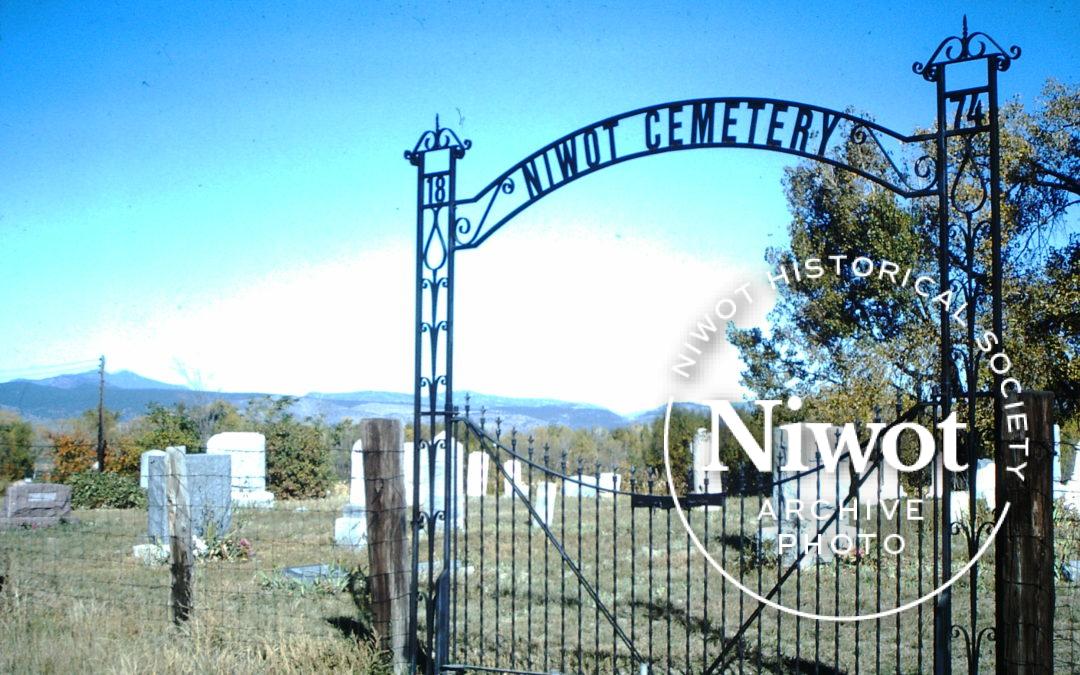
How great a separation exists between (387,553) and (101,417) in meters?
23.2

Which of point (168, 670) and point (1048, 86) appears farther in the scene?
point (1048, 86)

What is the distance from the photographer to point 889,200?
16016 millimetres

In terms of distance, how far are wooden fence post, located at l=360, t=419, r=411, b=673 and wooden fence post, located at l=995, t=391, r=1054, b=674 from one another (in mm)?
3260

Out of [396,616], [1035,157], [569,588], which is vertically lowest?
[569,588]

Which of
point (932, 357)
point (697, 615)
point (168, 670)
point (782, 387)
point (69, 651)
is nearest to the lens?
point (168, 670)

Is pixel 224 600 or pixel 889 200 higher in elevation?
pixel 889 200

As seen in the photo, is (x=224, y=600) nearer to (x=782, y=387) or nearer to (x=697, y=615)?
(x=697, y=615)

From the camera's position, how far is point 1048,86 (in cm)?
→ 1591

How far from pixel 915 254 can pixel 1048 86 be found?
11.6 feet

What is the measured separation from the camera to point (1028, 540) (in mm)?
4562

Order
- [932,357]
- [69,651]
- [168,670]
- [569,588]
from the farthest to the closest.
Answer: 1. [932,357]
2. [569,588]
3. [69,651]
4. [168,670]

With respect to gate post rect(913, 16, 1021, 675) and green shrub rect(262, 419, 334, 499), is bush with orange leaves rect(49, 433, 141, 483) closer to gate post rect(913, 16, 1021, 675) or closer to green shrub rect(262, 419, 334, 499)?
green shrub rect(262, 419, 334, 499)

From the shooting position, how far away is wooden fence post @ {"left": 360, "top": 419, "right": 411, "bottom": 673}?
231 inches

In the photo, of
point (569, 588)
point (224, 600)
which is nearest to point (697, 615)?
point (569, 588)
